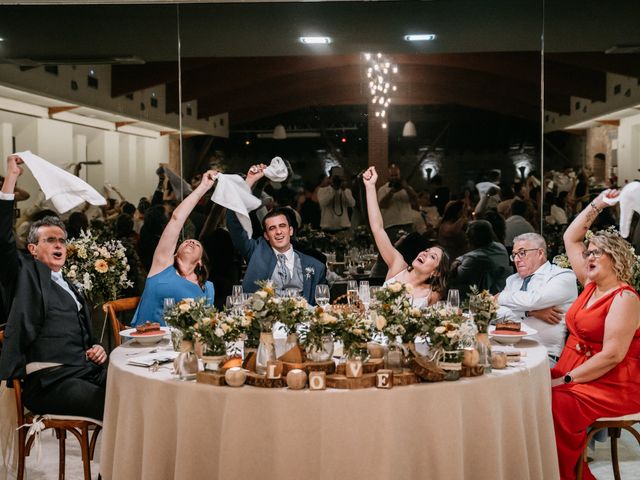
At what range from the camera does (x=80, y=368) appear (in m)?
3.64

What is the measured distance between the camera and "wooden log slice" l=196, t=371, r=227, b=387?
8.83ft

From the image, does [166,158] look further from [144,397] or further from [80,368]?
[144,397]

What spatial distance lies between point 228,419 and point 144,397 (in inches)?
16.3

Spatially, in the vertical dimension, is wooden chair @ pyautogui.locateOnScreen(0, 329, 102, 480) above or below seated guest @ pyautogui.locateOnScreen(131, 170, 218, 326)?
below

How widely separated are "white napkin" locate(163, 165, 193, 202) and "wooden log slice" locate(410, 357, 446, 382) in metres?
3.58

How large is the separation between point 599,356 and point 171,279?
8.44 feet

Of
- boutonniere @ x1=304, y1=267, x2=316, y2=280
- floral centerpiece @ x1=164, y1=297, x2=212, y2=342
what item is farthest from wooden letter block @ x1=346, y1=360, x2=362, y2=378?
boutonniere @ x1=304, y1=267, x2=316, y2=280

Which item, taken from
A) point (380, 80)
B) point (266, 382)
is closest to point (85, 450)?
point (266, 382)

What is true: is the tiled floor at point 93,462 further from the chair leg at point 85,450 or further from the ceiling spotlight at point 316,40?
the ceiling spotlight at point 316,40

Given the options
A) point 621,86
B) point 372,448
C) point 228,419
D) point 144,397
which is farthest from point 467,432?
point 621,86

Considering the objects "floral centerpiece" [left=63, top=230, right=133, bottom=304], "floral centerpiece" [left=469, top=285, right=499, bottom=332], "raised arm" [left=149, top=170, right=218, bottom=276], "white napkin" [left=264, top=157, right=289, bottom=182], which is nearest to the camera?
"floral centerpiece" [left=469, top=285, right=499, bottom=332]

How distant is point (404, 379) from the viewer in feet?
8.69

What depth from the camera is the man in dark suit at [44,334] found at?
3.42 meters

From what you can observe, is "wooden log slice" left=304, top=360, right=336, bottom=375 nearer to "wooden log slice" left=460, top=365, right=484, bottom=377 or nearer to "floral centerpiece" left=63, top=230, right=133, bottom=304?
"wooden log slice" left=460, top=365, right=484, bottom=377
